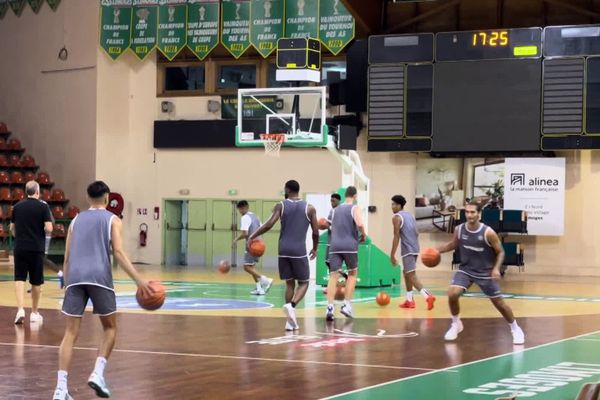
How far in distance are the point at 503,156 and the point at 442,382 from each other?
1899 cm

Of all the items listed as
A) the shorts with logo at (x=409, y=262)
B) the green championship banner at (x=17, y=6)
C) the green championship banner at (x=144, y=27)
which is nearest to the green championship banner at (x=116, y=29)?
the green championship banner at (x=144, y=27)

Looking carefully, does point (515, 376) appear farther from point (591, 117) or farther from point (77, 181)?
point (77, 181)

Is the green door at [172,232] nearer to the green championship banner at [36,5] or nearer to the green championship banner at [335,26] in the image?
the green championship banner at [36,5]

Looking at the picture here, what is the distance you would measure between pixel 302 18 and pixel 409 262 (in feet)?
48.3

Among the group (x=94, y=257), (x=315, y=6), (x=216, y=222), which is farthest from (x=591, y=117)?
(x=94, y=257)

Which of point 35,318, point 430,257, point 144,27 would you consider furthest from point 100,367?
point 144,27

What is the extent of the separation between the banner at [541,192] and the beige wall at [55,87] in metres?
13.5

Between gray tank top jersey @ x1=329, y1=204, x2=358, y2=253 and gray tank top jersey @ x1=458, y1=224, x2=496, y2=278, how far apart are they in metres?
2.96

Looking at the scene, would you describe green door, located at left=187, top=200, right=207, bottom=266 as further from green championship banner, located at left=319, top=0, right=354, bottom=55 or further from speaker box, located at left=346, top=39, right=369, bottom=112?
speaker box, located at left=346, top=39, right=369, bottom=112

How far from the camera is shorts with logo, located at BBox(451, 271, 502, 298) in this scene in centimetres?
1357

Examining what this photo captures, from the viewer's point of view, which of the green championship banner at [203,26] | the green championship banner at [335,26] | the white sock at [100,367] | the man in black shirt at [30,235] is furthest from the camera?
the green championship banner at [203,26]

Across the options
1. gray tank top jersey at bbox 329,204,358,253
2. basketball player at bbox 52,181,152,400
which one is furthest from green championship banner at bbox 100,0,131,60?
basketball player at bbox 52,181,152,400

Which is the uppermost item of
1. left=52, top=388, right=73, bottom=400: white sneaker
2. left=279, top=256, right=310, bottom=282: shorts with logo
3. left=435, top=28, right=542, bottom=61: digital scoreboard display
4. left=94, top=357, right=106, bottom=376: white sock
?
left=435, top=28, right=542, bottom=61: digital scoreboard display

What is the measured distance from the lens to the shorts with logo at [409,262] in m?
18.4
